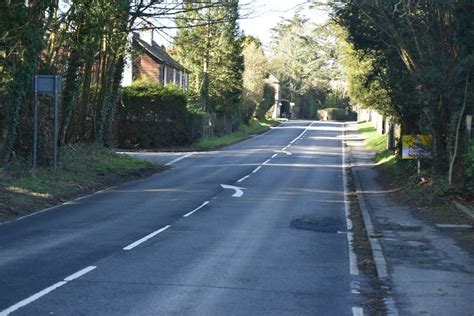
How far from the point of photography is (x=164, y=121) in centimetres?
4475

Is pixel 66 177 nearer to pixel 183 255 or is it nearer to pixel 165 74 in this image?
pixel 183 255

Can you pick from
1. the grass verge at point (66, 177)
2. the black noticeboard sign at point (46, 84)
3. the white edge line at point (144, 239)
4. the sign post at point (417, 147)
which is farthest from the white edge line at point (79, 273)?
the sign post at point (417, 147)

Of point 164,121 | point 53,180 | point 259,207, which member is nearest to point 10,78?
point 53,180

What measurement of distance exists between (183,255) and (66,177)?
457 inches

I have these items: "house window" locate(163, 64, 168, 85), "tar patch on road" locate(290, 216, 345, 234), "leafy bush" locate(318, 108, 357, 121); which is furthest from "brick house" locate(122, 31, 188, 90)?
"leafy bush" locate(318, 108, 357, 121)

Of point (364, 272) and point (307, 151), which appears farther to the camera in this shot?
point (307, 151)

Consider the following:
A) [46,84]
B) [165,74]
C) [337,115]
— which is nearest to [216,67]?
[165,74]

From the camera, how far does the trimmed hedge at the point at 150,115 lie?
144 feet

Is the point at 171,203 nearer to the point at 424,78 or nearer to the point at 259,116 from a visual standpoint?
the point at 424,78

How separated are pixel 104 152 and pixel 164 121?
14.8 m

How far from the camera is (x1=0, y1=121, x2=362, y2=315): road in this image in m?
8.08

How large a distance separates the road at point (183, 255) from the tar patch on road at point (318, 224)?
30mm

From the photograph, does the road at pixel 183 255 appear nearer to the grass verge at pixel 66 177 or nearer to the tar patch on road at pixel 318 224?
the tar patch on road at pixel 318 224

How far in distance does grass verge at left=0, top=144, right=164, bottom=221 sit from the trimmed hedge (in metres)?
12.8
